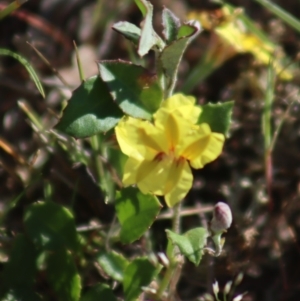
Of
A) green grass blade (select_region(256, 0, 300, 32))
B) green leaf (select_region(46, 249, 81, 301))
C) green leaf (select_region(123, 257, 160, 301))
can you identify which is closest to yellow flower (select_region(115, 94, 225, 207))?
green leaf (select_region(123, 257, 160, 301))

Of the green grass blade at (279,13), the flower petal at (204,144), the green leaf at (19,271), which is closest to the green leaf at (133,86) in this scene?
the flower petal at (204,144)

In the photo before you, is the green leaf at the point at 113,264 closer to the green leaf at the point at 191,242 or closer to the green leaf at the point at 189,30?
the green leaf at the point at 191,242

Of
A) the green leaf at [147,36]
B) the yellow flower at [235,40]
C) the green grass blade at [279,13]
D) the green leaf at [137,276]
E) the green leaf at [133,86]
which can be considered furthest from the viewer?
the yellow flower at [235,40]

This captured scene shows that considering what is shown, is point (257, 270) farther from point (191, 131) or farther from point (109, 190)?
point (191, 131)

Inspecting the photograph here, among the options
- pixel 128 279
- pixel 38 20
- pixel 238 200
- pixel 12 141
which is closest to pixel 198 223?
pixel 238 200

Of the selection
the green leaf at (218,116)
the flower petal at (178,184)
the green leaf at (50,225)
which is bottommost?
the green leaf at (50,225)

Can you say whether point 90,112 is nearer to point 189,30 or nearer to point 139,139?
point 139,139
